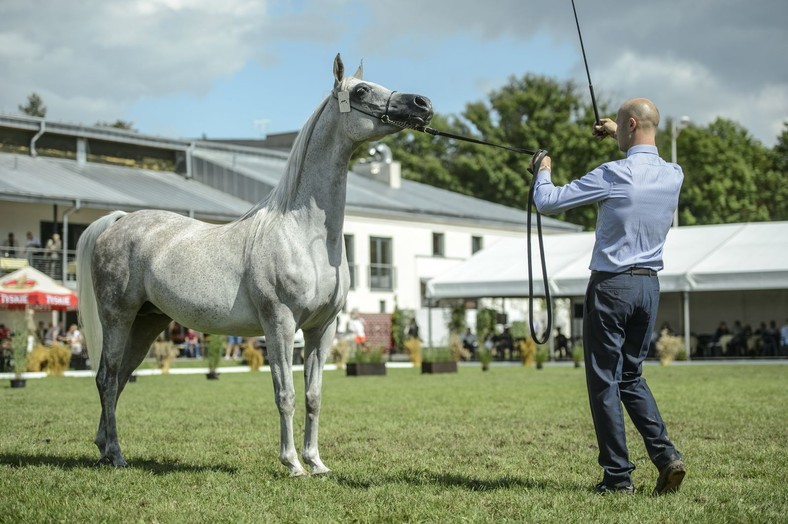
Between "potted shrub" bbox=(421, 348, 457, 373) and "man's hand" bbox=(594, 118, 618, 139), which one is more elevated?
"man's hand" bbox=(594, 118, 618, 139)

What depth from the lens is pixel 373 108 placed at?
277 inches

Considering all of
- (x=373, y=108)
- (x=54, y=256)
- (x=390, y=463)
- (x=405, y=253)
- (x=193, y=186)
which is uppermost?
(x=193, y=186)

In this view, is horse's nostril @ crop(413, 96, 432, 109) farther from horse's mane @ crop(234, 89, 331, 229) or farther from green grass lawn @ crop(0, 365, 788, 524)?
green grass lawn @ crop(0, 365, 788, 524)

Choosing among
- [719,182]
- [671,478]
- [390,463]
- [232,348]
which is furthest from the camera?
[719,182]

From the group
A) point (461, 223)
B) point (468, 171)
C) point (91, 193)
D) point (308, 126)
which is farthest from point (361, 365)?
point (468, 171)

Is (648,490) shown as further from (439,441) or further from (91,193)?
(91,193)

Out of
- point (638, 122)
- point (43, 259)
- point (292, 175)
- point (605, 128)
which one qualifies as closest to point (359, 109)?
point (292, 175)

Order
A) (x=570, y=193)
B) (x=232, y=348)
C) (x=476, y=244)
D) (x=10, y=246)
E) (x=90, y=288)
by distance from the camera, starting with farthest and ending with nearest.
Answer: (x=476, y=244) < (x=232, y=348) < (x=10, y=246) < (x=90, y=288) < (x=570, y=193)

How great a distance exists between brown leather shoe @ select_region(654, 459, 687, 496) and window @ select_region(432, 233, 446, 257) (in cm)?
4822

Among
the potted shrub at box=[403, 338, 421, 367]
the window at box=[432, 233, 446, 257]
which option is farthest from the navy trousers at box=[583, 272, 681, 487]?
the window at box=[432, 233, 446, 257]

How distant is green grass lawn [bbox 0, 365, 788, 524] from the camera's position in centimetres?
556

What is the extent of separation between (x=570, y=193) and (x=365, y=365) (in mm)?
18707

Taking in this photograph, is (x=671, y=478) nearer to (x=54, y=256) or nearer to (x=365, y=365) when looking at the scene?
(x=365, y=365)

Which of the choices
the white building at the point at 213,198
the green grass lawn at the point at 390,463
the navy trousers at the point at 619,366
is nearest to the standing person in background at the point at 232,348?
the white building at the point at 213,198
